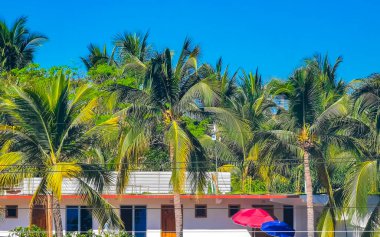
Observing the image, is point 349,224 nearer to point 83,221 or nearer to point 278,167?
point 278,167

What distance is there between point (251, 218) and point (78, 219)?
27.1 feet

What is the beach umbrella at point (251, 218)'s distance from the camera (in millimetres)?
36031

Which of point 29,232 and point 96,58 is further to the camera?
point 96,58

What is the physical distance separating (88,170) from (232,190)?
35.4ft

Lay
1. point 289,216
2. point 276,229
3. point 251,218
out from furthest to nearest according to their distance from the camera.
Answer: point 289,216 → point 251,218 → point 276,229

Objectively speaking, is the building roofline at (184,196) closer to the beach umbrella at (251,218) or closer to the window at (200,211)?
the beach umbrella at (251,218)

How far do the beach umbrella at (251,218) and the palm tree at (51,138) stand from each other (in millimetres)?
6082

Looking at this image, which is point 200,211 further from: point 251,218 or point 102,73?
point 102,73

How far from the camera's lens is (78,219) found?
131 feet

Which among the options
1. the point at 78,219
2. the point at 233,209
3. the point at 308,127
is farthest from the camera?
the point at 78,219

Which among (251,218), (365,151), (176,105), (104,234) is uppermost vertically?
(176,105)

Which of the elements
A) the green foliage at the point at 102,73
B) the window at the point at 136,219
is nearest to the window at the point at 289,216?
the window at the point at 136,219

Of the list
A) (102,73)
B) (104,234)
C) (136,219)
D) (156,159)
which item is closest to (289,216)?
(136,219)

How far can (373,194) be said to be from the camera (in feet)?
114
